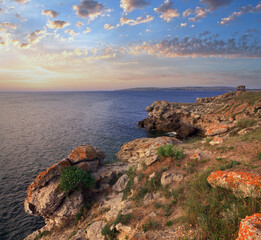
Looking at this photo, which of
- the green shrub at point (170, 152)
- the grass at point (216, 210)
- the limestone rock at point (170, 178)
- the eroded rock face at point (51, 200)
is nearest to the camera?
the grass at point (216, 210)

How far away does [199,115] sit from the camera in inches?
1827

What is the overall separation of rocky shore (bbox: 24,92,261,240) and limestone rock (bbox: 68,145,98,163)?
0.38ft

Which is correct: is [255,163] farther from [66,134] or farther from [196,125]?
[66,134]

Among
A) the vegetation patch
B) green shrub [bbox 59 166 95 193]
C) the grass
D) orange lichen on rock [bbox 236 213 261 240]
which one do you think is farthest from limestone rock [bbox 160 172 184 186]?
the vegetation patch

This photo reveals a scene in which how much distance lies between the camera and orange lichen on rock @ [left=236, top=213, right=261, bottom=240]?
4.13 m

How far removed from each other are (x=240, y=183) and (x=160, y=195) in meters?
5.48

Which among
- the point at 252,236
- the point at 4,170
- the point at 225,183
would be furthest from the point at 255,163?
the point at 4,170

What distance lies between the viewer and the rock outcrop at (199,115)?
34.6 meters

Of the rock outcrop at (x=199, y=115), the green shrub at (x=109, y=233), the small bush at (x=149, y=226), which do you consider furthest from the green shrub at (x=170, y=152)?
the rock outcrop at (x=199, y=115)

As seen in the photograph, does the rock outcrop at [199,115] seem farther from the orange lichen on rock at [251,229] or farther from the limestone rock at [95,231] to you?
the orange lichen on rock at [251,229]

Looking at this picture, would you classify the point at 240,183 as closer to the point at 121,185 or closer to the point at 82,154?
the point at 121,185

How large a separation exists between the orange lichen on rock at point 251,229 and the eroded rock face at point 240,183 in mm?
2239

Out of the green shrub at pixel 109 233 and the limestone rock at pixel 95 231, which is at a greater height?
the green shrub at pixel 109 233

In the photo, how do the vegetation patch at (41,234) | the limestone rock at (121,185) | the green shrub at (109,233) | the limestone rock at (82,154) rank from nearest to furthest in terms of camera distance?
the green shrub at (109,233) → the vegetation patch at (41,234) → the limestone rock at (121,185) → the limestone rock at (82,154)
